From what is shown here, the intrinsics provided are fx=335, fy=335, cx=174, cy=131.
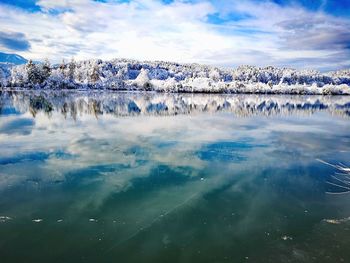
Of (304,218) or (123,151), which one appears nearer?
(304,218)

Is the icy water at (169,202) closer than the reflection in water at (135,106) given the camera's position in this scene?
Yes

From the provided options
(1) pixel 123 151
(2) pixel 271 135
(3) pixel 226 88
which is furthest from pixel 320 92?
(1) pixel 123 151

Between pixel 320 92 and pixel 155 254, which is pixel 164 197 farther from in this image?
pixel 320 92

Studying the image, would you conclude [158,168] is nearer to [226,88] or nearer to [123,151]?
[123,151]

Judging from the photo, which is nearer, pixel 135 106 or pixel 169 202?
pixel 169 202

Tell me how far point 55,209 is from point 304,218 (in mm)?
5654

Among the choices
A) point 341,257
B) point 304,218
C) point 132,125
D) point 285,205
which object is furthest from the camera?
point 132,125

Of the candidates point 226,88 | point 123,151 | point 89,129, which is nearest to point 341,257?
point 123,151

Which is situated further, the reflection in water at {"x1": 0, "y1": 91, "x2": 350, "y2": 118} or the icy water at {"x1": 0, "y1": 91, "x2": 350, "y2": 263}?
the reflection in water at {"x1": 0, "y1": 91, "x2": 350, "y2": 118}

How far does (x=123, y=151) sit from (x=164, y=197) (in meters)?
5.25

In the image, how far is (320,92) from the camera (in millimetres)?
127375

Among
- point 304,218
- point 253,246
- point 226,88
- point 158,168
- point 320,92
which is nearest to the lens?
point 253,246

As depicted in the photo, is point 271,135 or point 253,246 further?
point 271,135

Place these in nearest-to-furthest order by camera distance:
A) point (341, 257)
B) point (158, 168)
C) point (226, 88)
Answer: point (341, 257) → point (158, 168) → point (226, 88)
